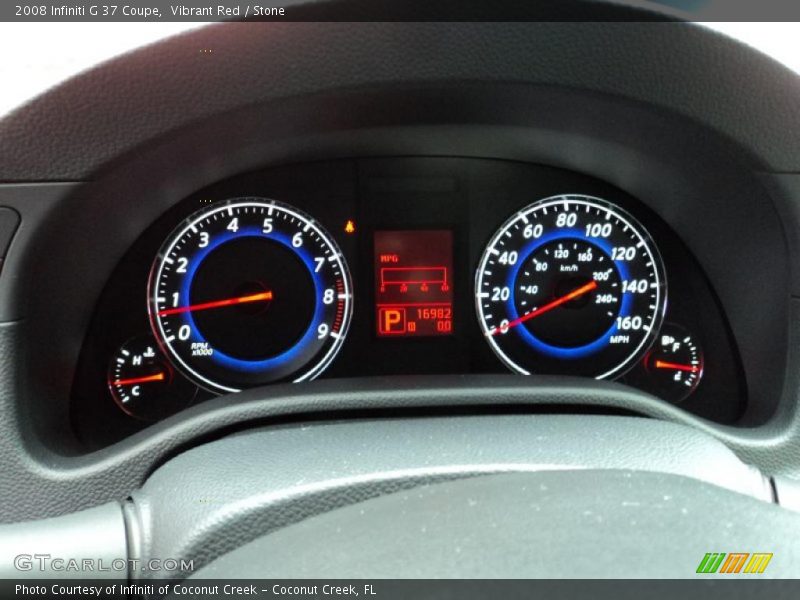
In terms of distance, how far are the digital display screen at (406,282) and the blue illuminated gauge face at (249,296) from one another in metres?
0.09

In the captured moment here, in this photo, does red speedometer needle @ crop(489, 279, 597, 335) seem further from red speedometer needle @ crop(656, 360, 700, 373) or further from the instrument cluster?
red speedometer needle @ crop(656, 360, 700, 373)

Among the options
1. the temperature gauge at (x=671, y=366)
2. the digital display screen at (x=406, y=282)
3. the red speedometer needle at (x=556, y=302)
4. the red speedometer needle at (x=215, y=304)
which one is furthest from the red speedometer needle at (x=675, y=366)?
the red speedometer needle at (x=215, y=304)

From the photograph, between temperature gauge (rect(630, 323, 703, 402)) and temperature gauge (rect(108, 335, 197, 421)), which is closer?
temperature gauge (rect(108, 335, 197, 421))

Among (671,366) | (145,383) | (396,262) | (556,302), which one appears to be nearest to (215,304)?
(145,383)

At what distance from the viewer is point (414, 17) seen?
4.86 feet

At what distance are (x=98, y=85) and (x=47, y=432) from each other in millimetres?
641

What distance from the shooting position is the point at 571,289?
226 cm

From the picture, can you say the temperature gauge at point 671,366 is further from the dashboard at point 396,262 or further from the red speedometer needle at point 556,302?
the red speedometer needle at point 556,302

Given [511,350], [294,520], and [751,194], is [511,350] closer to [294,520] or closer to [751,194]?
[751,194]

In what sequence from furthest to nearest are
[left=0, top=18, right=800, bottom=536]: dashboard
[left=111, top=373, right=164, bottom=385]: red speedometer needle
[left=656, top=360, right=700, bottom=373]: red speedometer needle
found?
[left=656, top=360, right=700, bottom=373]: red speedometer needle → [left=111, top=373, right=164, bottom=385]: red speedometer needle → [left=0, top=18, right=800, bottom=536]: dashboard

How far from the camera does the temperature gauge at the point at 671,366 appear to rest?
7.23ft

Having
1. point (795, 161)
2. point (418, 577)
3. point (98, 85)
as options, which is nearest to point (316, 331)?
point (98, 85)

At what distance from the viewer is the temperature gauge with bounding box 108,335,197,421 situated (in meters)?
2.07

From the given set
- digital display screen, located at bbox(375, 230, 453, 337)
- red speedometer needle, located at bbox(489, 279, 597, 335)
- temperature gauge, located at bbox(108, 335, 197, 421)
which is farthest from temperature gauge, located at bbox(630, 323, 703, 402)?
temperature gauge, located at bbox(108, 335, 197, 421)
